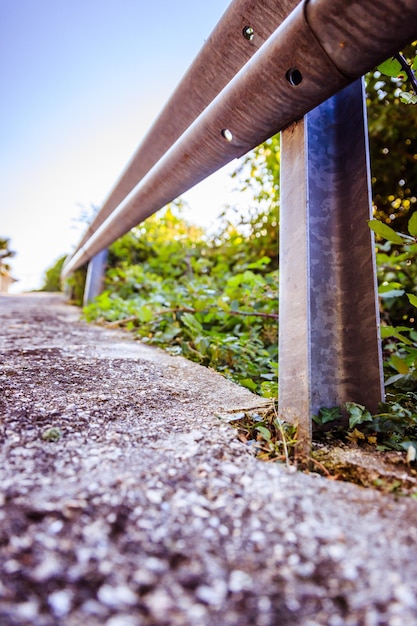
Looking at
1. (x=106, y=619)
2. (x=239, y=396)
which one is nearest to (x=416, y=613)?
(x=106, y=619)

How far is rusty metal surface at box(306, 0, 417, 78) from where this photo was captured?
58 centimetres

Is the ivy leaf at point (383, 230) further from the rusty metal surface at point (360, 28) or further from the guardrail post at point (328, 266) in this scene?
the rusty metal surface at point (360, 28)

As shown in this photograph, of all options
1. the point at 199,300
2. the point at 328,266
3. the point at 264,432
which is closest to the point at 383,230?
the point at 328,266

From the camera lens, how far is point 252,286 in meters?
2.28

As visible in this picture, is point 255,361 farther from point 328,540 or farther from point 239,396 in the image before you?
point 328,540

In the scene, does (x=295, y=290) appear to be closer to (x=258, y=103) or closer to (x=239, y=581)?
(x=258, y=103)

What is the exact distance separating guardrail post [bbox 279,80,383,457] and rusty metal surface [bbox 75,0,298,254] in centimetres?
32

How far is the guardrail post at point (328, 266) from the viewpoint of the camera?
86cm

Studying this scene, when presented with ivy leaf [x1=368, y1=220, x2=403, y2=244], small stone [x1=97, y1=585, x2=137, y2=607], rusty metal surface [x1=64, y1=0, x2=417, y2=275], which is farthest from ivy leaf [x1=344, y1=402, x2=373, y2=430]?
rusty metal surface [x1=64, y1=0, x2=417, y2=275]

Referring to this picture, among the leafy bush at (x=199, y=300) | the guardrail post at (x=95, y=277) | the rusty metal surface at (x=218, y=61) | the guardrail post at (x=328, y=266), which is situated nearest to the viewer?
the guardrail post at (x=328, y=266)

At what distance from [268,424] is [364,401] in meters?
0.27

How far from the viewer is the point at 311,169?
944 mm

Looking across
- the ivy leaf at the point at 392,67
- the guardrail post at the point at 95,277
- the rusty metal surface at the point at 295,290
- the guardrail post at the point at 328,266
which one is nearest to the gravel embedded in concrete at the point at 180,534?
the rusty metal surface at the point at 295,290

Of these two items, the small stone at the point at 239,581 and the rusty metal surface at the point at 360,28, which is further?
the rusty metal surface at the point at 360,28
